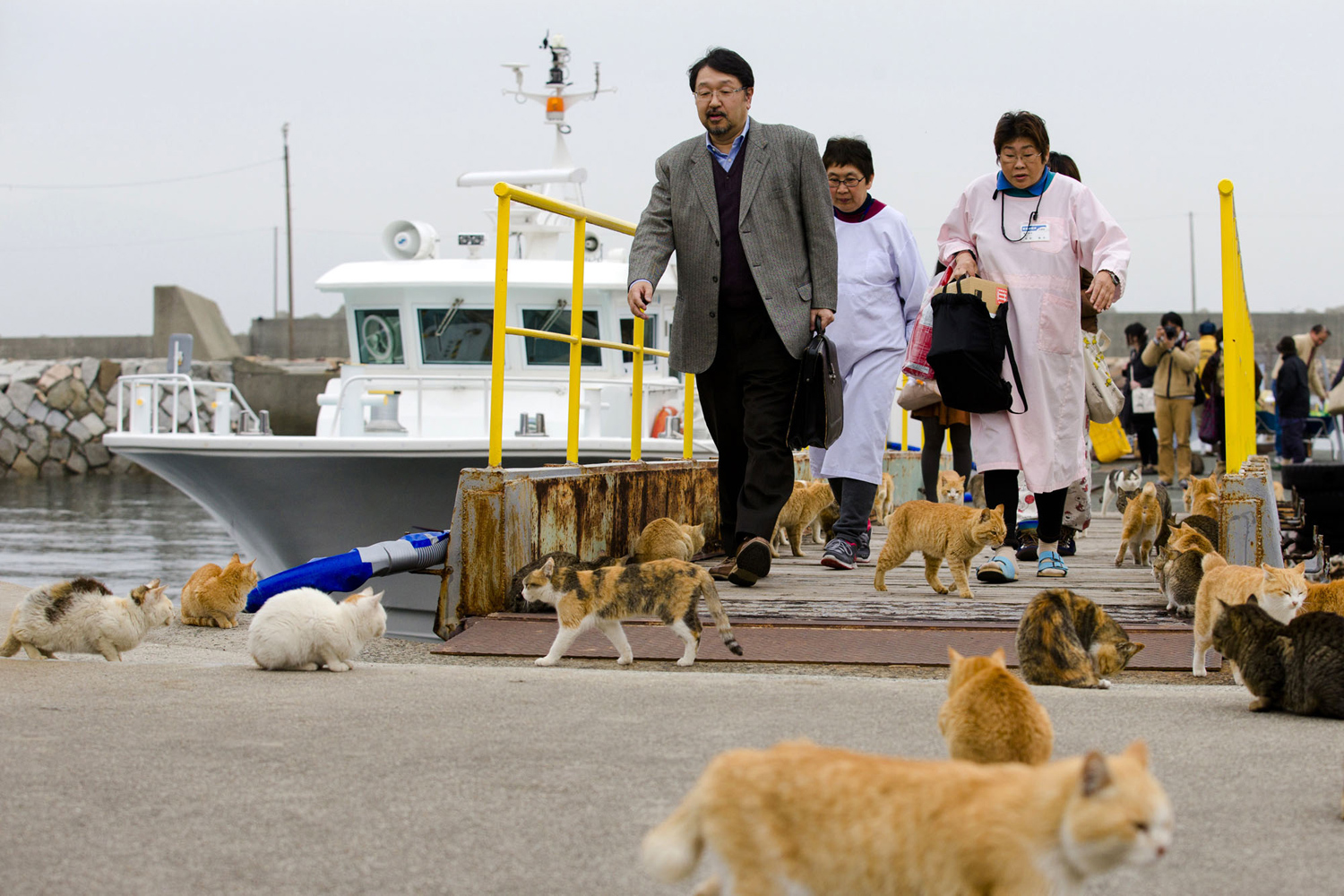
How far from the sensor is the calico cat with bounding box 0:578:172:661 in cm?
397

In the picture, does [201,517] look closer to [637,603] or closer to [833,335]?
[833,335]

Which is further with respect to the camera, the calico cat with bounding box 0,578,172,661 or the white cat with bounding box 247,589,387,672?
the calico cat with bounding box 0,578,172,661

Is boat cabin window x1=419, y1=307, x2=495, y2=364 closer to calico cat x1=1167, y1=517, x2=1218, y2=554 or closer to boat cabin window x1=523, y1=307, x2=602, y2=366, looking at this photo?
boat cabin window x1=523, y1=307, x2=602, y2=366

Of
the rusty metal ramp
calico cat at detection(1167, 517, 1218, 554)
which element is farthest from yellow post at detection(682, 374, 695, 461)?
calico cat at detection(1167, 517, 1218, 554)

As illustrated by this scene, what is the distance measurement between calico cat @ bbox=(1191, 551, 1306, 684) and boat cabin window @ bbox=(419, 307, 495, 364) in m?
7.93

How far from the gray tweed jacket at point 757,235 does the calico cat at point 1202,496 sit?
2254mm

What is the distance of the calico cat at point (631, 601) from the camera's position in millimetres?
3715

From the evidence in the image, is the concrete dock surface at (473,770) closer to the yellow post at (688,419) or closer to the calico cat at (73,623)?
the calico cat at (73,623)

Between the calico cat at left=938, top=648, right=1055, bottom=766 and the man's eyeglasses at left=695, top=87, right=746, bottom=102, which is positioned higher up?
the man's eyeglasses at left=695, top=87, right=746, bottom=102

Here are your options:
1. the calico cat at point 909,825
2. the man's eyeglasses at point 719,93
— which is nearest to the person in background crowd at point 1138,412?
the man's eyeglasses at point 719,93

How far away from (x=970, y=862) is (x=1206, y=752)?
129cm

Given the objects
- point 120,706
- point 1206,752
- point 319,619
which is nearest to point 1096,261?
point 1206,752

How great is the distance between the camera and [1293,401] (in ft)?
43.3

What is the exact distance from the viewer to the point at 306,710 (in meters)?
2.86
